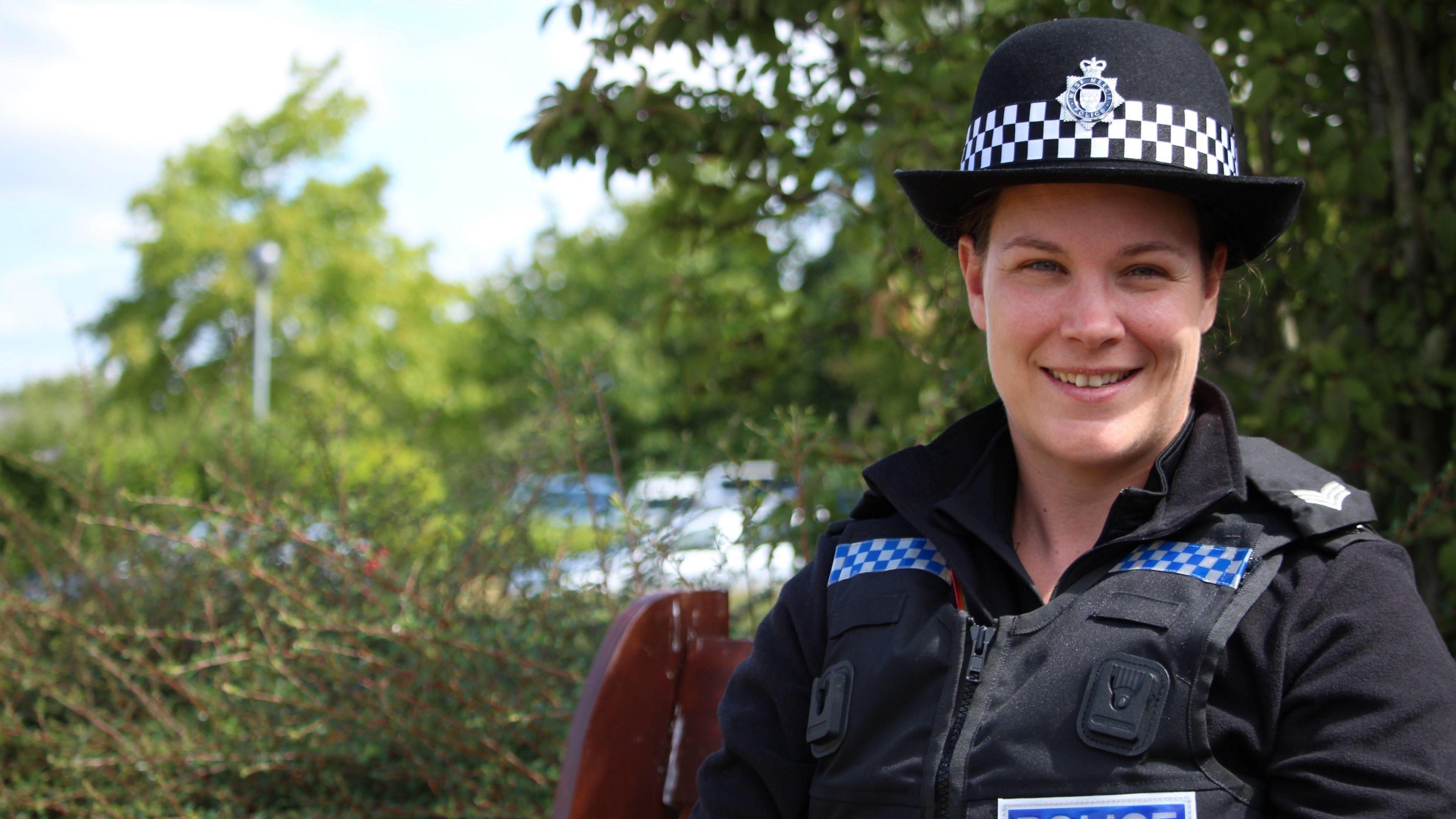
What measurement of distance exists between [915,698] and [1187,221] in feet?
2.33


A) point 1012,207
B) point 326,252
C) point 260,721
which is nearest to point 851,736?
point 1012,207

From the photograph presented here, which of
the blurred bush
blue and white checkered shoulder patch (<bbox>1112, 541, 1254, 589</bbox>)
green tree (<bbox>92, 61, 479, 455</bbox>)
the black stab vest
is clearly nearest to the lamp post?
green tree (<bbox>92, 61, 479, 455</bbox>)

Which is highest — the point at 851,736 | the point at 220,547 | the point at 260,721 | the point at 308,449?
the point at 308,449

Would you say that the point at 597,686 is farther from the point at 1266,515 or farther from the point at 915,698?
the point at 1266,515

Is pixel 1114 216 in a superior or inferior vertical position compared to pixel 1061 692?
superior

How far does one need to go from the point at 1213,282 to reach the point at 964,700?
671 mm

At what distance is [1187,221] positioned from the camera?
1542 mm

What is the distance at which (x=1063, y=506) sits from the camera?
170 cm

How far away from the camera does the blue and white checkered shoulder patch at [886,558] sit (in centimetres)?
164

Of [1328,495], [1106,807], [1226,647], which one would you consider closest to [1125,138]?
[1328,495]

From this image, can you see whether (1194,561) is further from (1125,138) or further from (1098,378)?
(1125,138)

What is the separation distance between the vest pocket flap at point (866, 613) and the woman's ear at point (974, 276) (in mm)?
428

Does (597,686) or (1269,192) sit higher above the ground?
(1269,192)

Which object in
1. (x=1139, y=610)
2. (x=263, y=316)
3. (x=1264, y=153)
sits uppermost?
(x=263, y=316)
